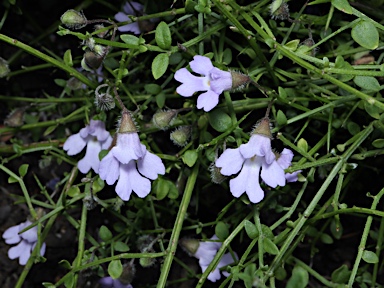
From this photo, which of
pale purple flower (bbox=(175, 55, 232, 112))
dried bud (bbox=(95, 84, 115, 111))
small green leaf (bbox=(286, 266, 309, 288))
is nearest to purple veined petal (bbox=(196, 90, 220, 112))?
pale purple flower (bbox=(175, 55, 232, 112))

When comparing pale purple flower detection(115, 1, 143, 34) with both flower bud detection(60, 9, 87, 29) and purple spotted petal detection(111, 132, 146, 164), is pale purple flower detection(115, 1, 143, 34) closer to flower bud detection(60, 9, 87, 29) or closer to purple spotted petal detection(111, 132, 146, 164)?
flower bud detection(60, 9, 87, 29)

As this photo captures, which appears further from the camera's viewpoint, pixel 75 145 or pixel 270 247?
pixel 75 145

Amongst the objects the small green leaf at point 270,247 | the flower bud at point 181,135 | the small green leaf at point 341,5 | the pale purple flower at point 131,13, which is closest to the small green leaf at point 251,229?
the small green leaf at point 270,247

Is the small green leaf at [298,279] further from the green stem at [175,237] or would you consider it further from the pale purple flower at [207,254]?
the pale purple flower at [207,254]

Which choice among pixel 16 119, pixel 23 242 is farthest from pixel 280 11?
pixel 23 242

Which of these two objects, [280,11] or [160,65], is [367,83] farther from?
[160,65]

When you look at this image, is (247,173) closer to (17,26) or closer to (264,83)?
(264,83)

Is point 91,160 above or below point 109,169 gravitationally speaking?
below
